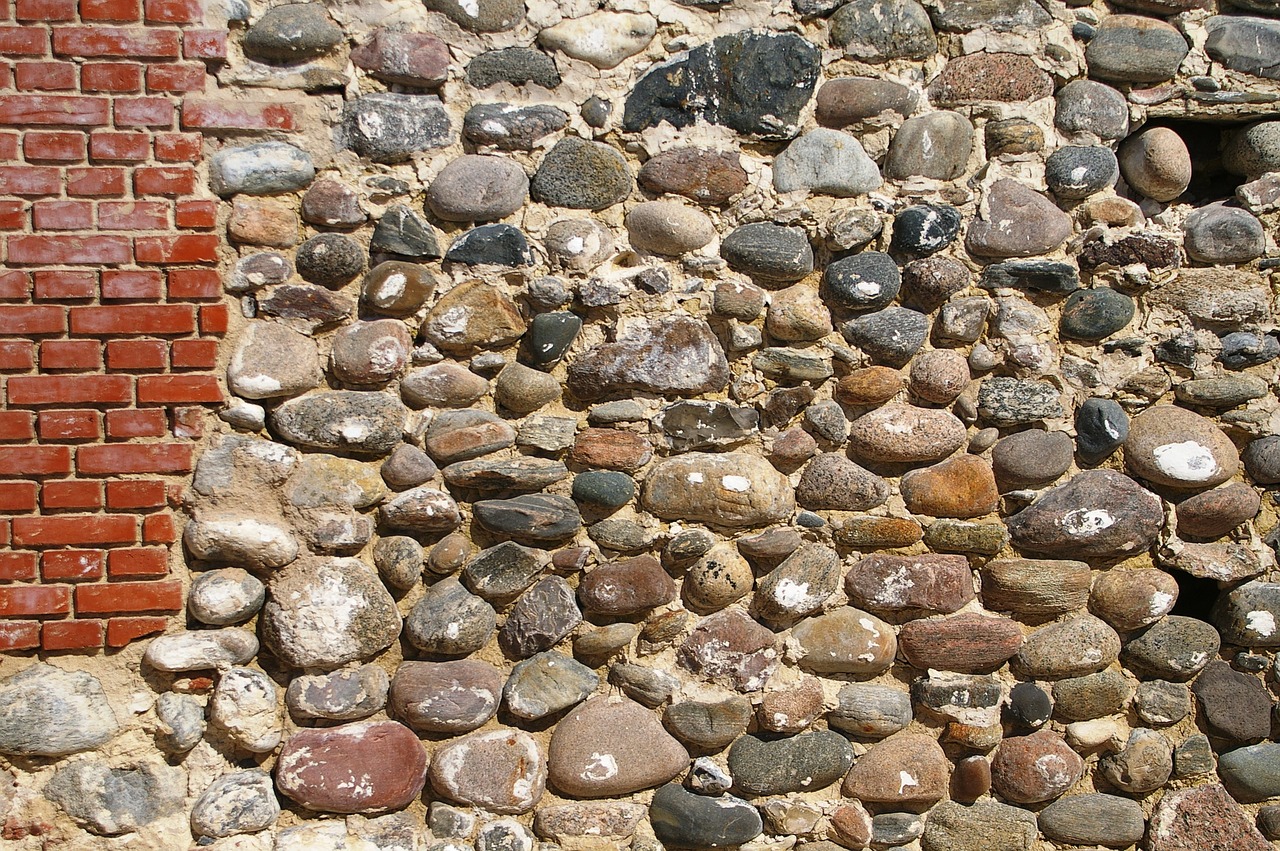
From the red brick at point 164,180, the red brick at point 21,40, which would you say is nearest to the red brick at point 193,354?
the red brick at point 164,180

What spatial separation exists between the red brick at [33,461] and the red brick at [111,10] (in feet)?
3.00

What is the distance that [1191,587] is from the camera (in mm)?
2529

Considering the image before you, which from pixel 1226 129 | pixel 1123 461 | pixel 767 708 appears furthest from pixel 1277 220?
pixel 767 708

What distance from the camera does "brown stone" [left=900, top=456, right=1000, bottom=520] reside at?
2.35 m

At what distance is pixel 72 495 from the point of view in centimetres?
200

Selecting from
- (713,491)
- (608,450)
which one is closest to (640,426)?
(608,450)

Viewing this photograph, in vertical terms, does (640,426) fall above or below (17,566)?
above

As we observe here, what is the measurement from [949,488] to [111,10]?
217 centimetres

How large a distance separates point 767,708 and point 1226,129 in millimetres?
1962

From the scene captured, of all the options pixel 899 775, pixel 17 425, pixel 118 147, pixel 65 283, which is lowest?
pixel 899 775

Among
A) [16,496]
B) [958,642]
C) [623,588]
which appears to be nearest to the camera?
[16,496]

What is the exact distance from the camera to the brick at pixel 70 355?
6.54ft

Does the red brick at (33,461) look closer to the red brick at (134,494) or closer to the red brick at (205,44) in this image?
the red brick at (134,494)

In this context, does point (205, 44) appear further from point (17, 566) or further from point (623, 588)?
point (623, 588)
